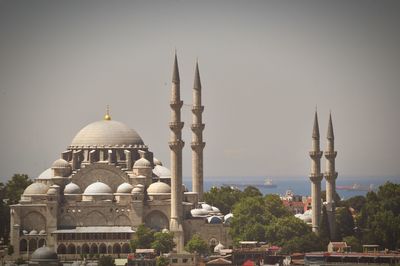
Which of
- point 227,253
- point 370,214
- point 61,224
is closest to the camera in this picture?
point 227,253

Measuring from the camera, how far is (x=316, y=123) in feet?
287

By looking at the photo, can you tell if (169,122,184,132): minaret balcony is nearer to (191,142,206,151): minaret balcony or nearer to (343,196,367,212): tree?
(191,142,206,151): minaret balcony

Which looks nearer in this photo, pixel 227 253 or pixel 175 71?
pixel 227 253

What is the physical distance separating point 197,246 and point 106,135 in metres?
12.7

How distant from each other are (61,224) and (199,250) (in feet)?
28.5

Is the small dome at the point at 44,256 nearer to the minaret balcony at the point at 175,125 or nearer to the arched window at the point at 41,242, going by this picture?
the arched window at the point at 41,242

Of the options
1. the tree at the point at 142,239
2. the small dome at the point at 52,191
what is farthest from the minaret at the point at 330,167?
the small dome at the point at 52,191

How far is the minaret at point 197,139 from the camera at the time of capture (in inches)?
3469

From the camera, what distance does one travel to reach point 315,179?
86062 mm

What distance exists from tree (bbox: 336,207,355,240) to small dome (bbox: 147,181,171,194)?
403 inches

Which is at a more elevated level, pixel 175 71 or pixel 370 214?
pixel 175 71

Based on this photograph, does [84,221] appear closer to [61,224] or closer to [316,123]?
[61,224]

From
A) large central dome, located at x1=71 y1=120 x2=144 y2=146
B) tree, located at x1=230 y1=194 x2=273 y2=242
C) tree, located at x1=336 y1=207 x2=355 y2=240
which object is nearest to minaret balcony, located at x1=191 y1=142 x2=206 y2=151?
large central dome, located at x1=71 y1=120 x2=144 y2=146

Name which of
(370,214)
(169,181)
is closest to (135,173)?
(169,181)
